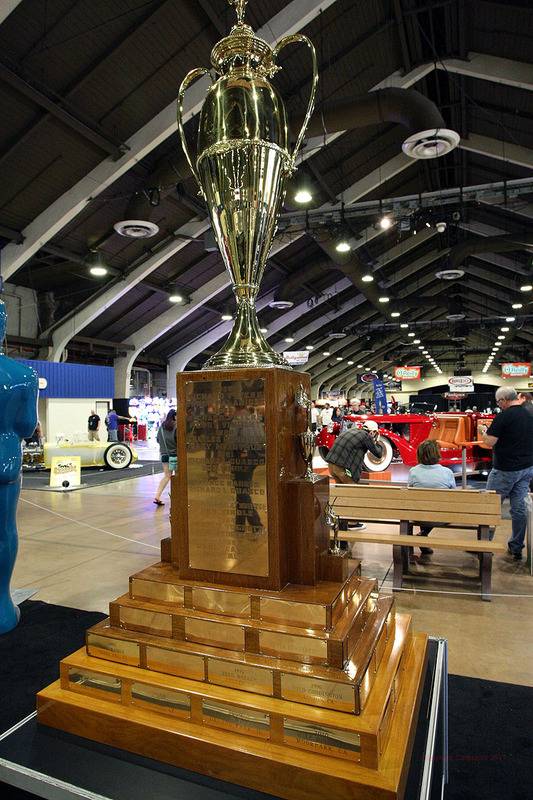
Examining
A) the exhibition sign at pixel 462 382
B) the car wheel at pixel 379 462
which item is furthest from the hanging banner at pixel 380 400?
the exhibition sign at pixel 462 382

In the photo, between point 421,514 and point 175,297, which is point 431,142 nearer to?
point 421,514

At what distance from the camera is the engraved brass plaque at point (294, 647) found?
134 cm

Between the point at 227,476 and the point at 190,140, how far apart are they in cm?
1016

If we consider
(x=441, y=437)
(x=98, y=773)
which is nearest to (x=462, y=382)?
(x=441, y=437)

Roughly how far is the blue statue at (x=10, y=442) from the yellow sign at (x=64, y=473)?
653 centimetres

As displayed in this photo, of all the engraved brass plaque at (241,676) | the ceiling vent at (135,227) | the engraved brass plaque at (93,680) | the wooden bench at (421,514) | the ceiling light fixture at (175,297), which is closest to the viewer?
the engraved brass plaque at (241,676)

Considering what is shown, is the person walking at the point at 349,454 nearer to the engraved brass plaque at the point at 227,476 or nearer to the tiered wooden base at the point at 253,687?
the tiered wooden base at the point at 253,687

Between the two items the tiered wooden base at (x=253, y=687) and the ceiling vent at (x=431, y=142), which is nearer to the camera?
the tiered wooden base at (x=253, y=687)

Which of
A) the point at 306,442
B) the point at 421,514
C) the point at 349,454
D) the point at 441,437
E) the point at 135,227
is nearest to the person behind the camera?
the point at 306,442

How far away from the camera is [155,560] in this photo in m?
4.82

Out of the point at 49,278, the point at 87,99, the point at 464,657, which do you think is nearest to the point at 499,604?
the point at 464,657

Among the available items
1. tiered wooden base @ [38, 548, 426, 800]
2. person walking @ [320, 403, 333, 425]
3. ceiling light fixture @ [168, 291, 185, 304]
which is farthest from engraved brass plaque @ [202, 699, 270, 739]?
ceiling light fixture @ [168, 291, 185, 304]

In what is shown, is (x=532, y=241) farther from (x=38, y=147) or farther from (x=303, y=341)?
(x=303, y=341)

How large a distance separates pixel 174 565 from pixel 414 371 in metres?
28.4
